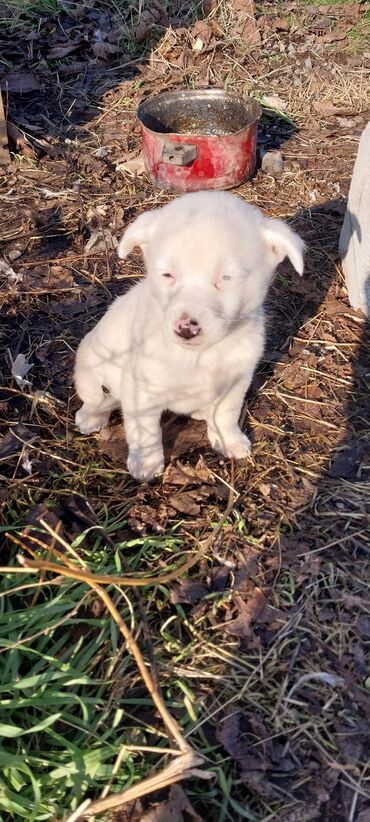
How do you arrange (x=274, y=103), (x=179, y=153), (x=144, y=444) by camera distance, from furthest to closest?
(x=274, y=103), (x=179, y=153), (x=144, y=444)

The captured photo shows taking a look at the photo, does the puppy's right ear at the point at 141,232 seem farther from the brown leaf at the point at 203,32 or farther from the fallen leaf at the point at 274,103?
the brown leaf at the point at 203,32

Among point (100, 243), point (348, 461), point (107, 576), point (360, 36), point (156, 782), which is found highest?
point (360, 36)

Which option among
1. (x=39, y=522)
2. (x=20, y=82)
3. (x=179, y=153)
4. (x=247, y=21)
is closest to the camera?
(x=39, y=522)

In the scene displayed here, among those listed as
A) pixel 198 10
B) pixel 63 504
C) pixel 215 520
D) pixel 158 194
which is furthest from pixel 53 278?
pixel 198 10

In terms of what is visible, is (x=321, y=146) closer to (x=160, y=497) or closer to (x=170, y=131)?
(x=170, y=131)

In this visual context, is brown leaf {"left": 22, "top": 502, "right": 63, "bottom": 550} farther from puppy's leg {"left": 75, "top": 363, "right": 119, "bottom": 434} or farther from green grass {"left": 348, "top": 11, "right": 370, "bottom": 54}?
green grass {"left": 348, "top": 11, "right": 370, "bottom": 54}

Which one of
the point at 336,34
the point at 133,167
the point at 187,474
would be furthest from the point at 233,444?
the point at 336,34

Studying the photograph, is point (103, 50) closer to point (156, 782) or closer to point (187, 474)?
point (187, 474)
